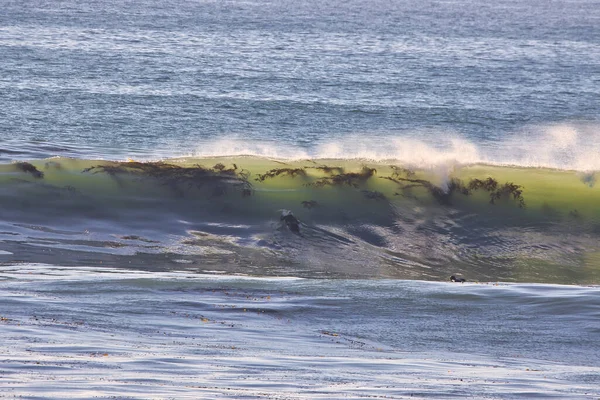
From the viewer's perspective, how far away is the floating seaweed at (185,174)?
19328 mm

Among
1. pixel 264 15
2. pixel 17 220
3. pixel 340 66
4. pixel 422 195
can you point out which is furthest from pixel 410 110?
pixel 264 15

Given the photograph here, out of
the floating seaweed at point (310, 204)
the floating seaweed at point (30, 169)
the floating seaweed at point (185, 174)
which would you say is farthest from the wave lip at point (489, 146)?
the floating seaweed at point (310, 204)

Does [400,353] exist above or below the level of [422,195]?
below

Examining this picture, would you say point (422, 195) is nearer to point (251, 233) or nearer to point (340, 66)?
point (251, 233)

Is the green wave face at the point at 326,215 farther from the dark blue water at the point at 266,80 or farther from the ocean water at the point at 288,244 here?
the dark blue water at the point at 266,80

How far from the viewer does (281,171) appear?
2016 cm

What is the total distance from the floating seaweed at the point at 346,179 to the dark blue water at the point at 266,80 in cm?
791

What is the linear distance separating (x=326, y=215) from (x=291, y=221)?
0.89 metres

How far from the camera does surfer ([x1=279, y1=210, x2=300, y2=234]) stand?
17969 mm

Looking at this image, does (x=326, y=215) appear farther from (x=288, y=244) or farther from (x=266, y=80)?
(x=266, y=80)

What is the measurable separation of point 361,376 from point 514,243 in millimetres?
9738

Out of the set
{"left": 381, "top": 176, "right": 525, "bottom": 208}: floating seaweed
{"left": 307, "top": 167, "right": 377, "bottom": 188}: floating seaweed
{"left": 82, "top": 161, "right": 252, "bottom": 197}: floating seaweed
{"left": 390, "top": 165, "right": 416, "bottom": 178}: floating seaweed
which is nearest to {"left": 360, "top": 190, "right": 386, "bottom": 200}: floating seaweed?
{"left": 307, "top": 167, "right": 377, "bottom": 188}: floating seaweed

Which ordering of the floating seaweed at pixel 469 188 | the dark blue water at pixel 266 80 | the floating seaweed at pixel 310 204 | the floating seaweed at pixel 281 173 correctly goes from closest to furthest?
the floating seaweed at pixel 310 204
the floating seaweed at pixel 469 188
the floating seaweed at pixel 281 173
the dark blue water at pixel 266 80

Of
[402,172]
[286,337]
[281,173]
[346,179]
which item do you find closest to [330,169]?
[346,179]
